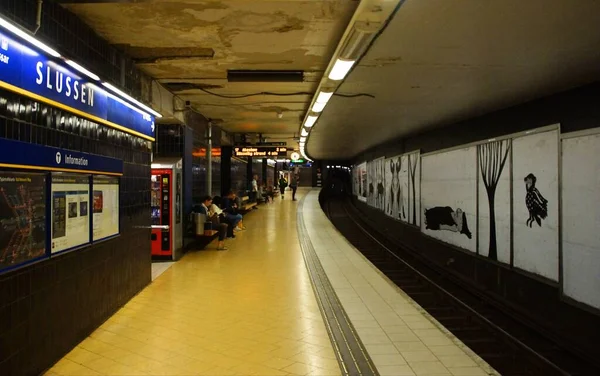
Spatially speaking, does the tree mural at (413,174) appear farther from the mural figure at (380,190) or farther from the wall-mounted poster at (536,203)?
the wall-mounted poster at (536,203)

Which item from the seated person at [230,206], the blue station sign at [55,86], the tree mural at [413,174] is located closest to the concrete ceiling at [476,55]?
the blue station sign at [55,86]

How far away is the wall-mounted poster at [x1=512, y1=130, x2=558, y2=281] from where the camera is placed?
5.98m

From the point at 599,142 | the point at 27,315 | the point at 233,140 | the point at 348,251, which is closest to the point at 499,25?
the point at 599,142

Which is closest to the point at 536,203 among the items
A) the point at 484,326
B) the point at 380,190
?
the point at 484,326

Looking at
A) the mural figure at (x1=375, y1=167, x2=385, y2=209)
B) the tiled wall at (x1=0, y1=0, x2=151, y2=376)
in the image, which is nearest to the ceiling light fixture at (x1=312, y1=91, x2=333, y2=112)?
the tiled wall at (x1=0, y1=0, x2=151, y2=376)

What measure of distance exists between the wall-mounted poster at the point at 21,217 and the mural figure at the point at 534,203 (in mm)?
6160

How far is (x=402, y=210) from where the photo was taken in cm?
1373

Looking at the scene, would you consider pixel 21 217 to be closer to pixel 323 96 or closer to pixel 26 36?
pixel 26 36

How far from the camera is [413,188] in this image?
1252cm

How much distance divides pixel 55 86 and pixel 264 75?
3.33 meters

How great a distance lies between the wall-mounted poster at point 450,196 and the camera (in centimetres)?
870

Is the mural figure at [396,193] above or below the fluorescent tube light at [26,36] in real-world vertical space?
below

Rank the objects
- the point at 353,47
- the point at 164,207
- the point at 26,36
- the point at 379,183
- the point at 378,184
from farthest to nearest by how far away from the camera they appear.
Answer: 1. the point at 378,184
2. the point at 379,183
3. the point at 164,207
4. the point at 353,47
5. the point at 26,36

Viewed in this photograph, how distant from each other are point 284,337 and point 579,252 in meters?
3.75
